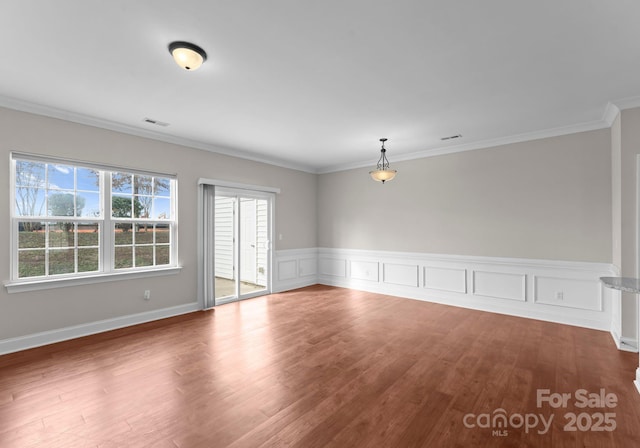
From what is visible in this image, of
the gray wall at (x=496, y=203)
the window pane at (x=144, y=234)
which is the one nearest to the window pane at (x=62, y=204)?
the window pane at (x=144, y=234)

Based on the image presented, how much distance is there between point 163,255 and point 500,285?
18.1 feet

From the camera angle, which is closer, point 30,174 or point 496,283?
point 30,174

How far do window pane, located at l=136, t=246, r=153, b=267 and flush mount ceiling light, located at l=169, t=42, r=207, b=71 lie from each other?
314 cm

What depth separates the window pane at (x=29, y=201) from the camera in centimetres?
367

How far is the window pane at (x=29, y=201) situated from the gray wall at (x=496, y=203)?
523 centimetres

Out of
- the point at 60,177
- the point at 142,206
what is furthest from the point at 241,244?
the point at 60,177

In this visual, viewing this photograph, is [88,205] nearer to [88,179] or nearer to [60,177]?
[88,179]

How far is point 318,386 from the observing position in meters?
2.74

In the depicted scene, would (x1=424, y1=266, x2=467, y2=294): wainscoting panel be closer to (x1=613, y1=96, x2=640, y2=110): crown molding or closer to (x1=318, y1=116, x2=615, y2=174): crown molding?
(x1=318, y1=116, x2=615, y2=174): crown molding

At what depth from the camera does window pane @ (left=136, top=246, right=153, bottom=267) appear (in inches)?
182

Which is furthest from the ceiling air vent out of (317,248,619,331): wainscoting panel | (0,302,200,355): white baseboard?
(317,248,619,331): wainscoting panel

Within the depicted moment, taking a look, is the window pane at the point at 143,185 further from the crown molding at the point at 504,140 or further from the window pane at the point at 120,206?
the crown molding at the point at 504,140

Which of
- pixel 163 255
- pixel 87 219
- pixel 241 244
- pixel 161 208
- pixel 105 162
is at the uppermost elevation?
pixel 105 162

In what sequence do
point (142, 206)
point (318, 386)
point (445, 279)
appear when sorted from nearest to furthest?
point (318, 386)
point (142, 206)
point (445, 279)
